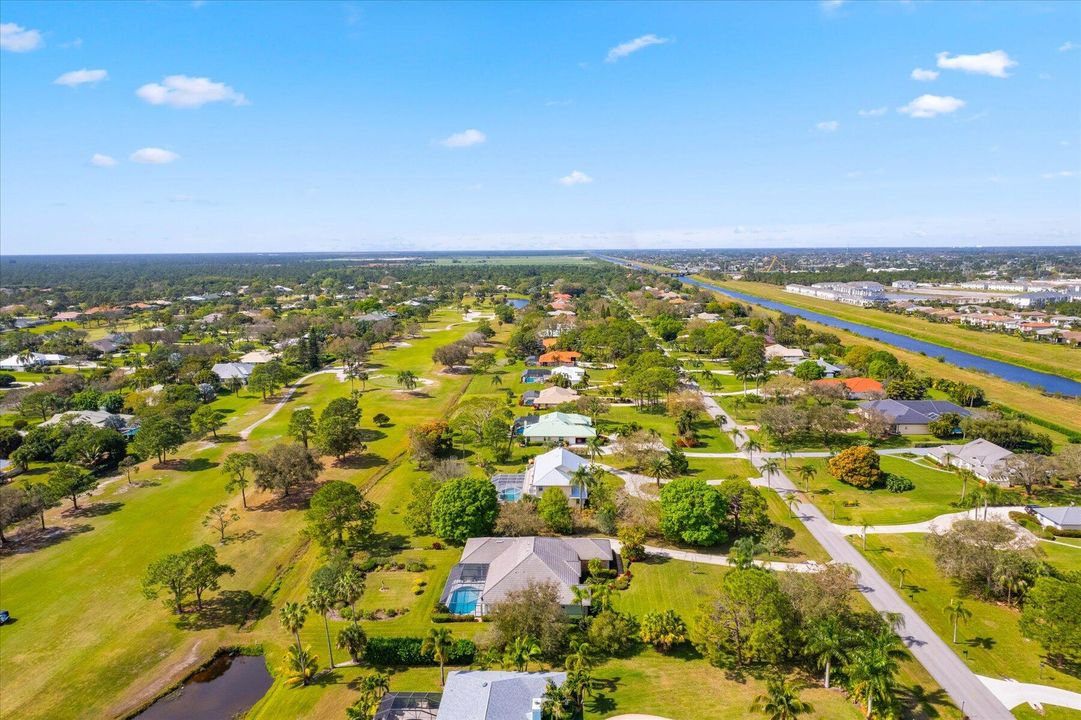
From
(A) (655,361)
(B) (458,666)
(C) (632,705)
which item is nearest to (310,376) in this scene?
(A) (655,361)

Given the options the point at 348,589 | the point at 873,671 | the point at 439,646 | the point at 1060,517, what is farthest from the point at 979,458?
the point at 348,589

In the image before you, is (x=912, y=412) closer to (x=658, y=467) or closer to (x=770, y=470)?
(x=770, y=470)

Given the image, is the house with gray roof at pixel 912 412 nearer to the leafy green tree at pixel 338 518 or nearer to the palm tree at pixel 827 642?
the palm tree at pixel 827 642

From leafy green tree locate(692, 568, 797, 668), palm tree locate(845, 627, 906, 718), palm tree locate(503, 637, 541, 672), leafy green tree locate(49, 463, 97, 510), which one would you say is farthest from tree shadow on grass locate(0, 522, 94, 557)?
palm tree locate(845, 627, 906, 718)

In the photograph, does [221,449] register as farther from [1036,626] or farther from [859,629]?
[1036,626]

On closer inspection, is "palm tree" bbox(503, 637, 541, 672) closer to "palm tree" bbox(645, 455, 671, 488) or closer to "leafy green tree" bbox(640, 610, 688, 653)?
"leafy green tree" bbox(640, 610, 688, 653)
